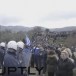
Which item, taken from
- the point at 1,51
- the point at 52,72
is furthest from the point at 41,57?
the point at 52,72

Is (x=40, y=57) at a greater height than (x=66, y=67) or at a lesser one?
lesser

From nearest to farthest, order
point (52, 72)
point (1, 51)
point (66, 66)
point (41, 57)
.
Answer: point (66, 66) → point (52, 72) → point (1, 51) → point (41, 57)

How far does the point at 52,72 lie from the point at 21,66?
6876 mm

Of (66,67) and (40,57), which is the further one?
(40,57)

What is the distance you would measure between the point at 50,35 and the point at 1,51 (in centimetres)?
6612

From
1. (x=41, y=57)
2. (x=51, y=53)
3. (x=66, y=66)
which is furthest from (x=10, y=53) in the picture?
(x=41, y=57)

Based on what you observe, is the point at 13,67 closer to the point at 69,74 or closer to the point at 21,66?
the point at 21,66

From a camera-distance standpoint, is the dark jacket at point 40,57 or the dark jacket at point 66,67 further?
the dark jacket at point 40,57

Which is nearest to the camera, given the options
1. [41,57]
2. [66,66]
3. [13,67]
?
[13,67]

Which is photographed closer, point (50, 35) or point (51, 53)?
point (51, 53)

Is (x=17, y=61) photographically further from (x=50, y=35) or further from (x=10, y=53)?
(x=50, y=35)

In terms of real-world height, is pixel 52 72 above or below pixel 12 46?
below

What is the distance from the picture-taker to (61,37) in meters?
81.0

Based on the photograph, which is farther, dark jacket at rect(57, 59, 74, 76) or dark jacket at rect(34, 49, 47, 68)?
dark jacket at rect(34, 49, 47, 68)
